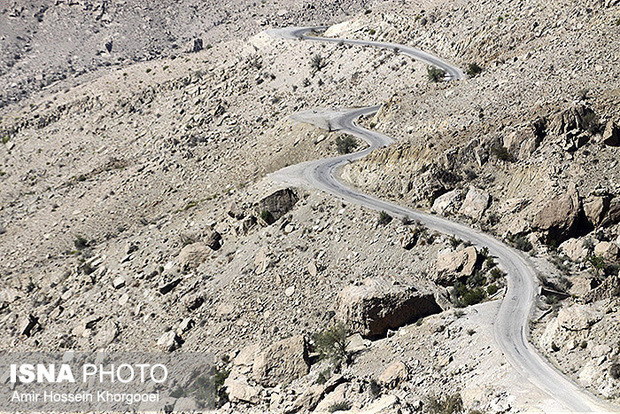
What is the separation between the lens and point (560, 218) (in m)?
36.7

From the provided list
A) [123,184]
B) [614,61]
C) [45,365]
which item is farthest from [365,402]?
[123,184]

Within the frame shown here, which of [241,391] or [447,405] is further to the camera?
[241,391]

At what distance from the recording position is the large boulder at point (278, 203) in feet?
151

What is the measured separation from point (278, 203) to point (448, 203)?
12.6 metres

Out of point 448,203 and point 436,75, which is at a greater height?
point 436,75

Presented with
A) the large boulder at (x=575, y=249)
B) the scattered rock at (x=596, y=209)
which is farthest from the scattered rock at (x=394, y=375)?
the scattered rock at (x=596, y=209)

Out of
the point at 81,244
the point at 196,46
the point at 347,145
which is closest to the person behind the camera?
the point at 81,244

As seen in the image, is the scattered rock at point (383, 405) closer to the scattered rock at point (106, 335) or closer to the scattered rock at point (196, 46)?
the scattered rock at point (106, 335)

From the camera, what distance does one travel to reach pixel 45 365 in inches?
1668

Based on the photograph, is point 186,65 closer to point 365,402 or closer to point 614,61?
point 614,61

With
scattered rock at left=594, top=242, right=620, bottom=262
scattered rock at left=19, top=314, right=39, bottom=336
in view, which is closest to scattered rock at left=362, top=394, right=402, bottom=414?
scattered rock at left=594, top=242, right=620, bottom=262

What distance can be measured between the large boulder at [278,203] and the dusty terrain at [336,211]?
0.75 ft

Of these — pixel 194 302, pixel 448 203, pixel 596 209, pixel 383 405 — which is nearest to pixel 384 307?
pixel 383 405

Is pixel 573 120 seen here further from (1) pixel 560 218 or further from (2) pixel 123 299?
(2) pixel 123 299
